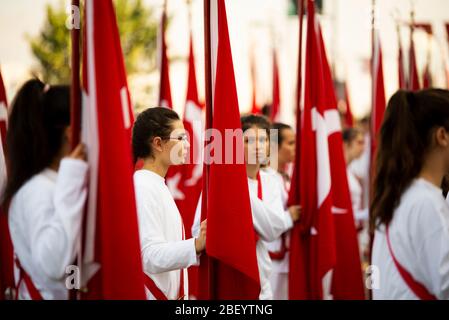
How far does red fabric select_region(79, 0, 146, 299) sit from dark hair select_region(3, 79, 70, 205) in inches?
7.8

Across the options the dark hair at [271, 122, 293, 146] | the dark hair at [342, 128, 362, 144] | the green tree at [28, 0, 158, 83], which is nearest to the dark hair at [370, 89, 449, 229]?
the dark hair at [271, 122, 293, 146]

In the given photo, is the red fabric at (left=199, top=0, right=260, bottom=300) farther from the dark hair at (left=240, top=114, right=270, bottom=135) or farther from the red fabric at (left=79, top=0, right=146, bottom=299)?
the dark hair at (left=240, top=114, right=270, bottom=135)

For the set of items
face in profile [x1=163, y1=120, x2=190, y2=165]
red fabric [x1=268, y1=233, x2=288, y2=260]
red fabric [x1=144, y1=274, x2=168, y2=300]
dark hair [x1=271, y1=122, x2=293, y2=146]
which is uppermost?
dark hair [x1=271, y1=122, x2=293, y2=146]

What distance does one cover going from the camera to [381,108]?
19.1 ft

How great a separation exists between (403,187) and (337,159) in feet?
8.38

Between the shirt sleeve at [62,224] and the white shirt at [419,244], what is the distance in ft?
3.71

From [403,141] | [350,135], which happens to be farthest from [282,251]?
[350,135]

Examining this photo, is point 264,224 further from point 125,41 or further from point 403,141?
point 125,41

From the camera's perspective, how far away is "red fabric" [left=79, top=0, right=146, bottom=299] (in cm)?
237

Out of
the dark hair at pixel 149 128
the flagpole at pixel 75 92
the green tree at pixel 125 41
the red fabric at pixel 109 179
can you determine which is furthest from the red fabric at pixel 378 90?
the green tree at pixel 125 41

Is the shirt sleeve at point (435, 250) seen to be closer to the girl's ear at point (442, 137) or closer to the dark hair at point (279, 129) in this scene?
the girl's ear at point (442, 137)

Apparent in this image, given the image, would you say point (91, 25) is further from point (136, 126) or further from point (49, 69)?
point (49, 69)

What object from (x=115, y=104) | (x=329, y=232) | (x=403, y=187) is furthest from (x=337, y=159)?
(x=115, y=104)
